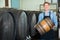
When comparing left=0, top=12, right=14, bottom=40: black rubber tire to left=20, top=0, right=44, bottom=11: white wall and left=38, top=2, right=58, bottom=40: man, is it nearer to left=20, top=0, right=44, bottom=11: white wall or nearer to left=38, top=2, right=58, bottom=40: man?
left=38, top=2, right=58, bottom=40: man

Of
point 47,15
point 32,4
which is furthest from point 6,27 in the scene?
point 32,4

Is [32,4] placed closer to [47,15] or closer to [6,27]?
[47,15]

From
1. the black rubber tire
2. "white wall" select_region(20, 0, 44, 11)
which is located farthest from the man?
"white wall" select_region(20, 0, 44, 11)

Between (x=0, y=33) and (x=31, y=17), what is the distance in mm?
2039

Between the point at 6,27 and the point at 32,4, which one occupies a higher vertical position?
the point at 32,4

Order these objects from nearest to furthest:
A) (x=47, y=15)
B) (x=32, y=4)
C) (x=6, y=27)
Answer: (x=6, y=27) < (x=47, y=15) < (x=32, y=4)

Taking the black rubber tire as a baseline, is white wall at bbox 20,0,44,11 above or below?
above

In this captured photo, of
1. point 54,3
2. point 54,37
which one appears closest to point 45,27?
point 54,37

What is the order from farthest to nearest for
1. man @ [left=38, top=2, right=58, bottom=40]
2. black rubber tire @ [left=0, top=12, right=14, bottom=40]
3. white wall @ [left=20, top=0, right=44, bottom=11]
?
white wall @ [left=20, top=0, right=44, bottom=11]
man @ [left=38, top=2, right=58, bottom=40]
black rubber tire @ [left=0, top=12, right=14, bottom=40]

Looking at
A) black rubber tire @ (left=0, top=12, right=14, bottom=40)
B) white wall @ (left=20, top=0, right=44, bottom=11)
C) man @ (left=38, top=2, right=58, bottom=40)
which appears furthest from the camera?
white wall @ (left=20, top=0, right=44, bottom=11)

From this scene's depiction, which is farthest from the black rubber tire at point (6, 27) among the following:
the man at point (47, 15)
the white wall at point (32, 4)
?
the white wall at point (32, 4)

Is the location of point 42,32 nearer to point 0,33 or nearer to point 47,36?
point 47,36

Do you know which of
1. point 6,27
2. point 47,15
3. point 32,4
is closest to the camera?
point 6,27

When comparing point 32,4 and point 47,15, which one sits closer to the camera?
point 47,15
